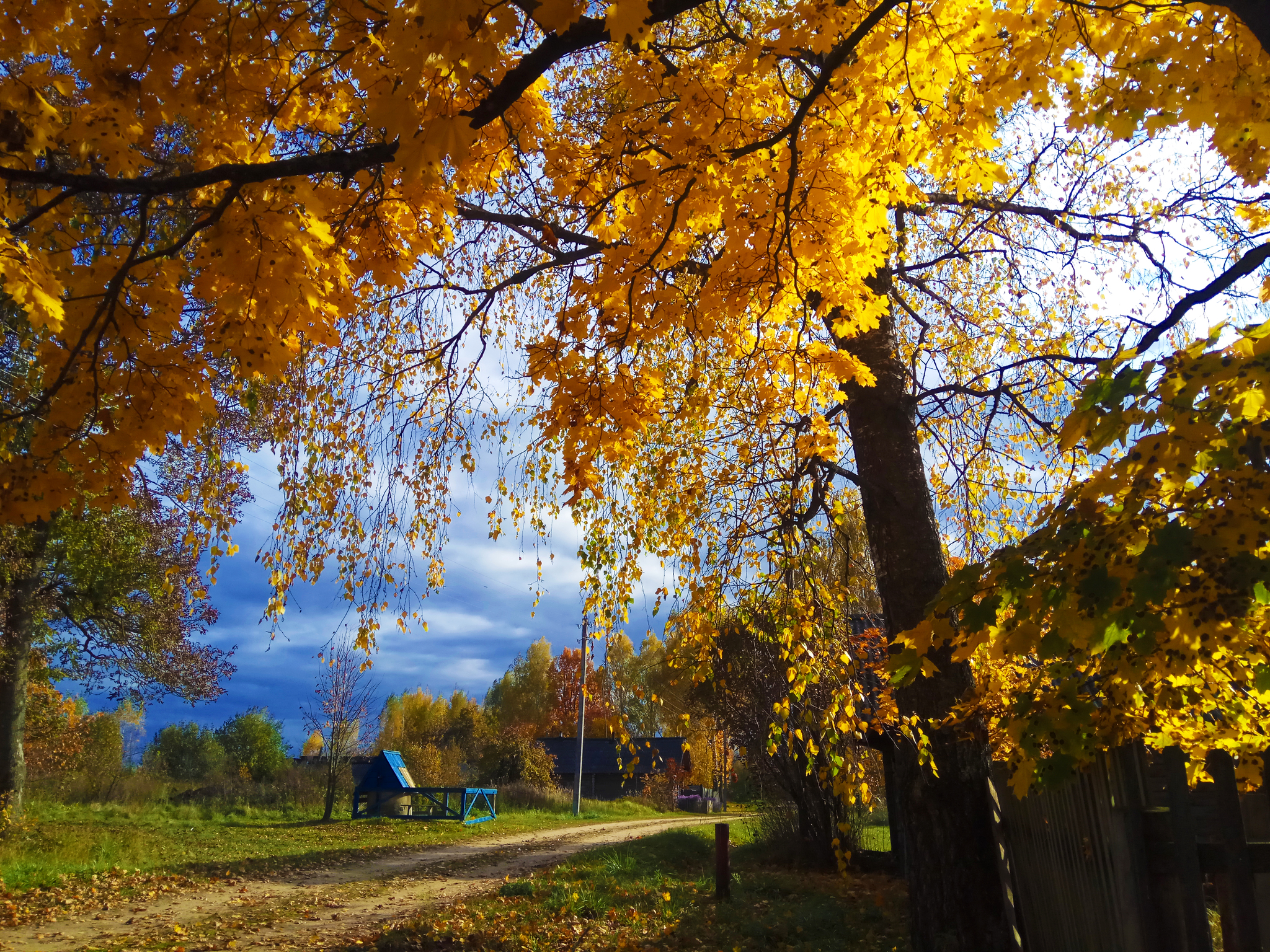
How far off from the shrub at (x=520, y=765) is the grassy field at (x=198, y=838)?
447 centimetres

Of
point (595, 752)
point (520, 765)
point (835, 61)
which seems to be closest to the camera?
point (835, 61)

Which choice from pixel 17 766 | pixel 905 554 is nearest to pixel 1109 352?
pixel 905 554

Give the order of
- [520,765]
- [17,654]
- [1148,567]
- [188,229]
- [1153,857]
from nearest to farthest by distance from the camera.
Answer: [1148,567] → [1153,857] → [188,229] → [17,654] → [520,765]

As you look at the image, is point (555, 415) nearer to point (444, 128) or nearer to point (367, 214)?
point (367, 214)

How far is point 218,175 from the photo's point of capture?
8.94ft

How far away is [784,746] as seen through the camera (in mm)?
10922

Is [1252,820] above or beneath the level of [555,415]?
beneath

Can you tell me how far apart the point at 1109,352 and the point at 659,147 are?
4.36m

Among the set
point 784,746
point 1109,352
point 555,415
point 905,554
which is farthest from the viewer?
point 784,746

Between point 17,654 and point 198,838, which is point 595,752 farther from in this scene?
point 17,654

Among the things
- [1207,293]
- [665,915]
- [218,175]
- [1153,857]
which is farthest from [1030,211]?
[665,915]

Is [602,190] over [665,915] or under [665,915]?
over

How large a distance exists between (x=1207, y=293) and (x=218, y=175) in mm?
3905

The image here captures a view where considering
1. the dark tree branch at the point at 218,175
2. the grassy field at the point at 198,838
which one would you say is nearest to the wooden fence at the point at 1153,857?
the dark tree branch at the point at 218,175
